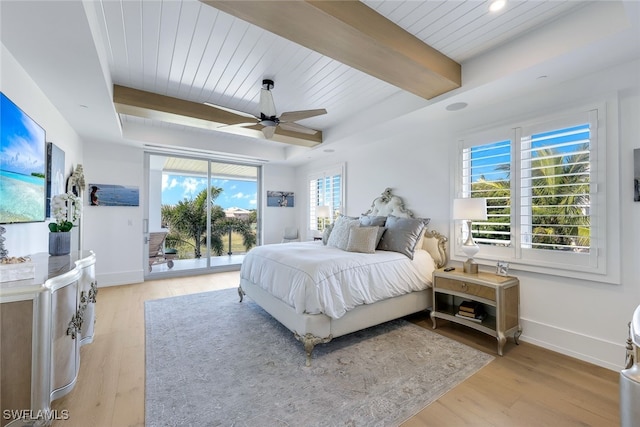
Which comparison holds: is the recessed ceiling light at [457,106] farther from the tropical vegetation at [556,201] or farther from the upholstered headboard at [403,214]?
the upholstered headboard at [403,214]

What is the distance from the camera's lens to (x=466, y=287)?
2.74m

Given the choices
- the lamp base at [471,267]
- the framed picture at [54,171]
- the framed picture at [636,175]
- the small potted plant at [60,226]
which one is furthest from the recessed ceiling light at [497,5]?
the framed picture at [54,171]

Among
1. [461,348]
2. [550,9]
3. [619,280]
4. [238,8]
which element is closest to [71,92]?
[238,8]

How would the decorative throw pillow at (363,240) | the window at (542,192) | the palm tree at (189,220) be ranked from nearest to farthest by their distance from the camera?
the window at (542,192) → the decorative throw pillow at (363,240) → the palm tree at (189,220)

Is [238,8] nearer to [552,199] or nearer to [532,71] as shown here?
[532,71]

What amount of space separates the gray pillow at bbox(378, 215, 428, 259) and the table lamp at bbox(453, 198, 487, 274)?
0.55m

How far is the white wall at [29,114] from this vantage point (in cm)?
197

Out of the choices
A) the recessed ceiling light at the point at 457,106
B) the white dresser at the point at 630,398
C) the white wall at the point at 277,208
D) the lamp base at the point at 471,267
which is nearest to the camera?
the white dresser at the point at 630,398

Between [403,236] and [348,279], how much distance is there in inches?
44.8

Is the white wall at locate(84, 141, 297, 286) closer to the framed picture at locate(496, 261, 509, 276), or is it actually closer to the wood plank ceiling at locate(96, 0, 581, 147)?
the wood plank ceiling at locate(96, 0, 581, 147)

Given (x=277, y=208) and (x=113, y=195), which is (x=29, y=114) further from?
(x=277, y=208)

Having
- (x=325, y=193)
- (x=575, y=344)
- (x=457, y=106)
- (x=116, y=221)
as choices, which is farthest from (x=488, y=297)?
(x=116, y=221)

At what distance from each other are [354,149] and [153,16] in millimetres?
3475

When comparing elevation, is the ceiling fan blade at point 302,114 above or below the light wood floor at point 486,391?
above
